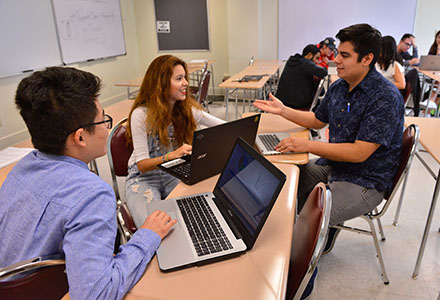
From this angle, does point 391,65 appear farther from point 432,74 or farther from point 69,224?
point 69,224

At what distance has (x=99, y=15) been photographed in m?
5.79

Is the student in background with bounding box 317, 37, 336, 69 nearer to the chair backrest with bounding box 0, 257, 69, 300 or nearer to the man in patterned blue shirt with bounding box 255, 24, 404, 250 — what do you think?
the man in patterned blue shirt with bounding box 255, 24, 404, 250

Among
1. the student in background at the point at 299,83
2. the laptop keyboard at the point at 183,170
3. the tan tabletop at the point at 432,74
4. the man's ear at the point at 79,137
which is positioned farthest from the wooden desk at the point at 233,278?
the tan tabletop at the point at 432,74

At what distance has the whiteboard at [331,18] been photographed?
20.1ft

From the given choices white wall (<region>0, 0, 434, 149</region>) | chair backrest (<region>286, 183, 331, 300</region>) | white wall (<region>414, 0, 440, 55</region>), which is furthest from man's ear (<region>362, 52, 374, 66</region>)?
white wall (<region>414, 0, 440, 55</region>)

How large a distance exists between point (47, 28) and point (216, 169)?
4.33m

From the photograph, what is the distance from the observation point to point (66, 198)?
85 centimetres

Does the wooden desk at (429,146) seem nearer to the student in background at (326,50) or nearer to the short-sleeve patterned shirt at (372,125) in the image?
the short-sleeve patterned shirt at (372,125)

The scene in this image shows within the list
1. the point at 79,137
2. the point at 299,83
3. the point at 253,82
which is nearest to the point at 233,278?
the point at 79,137

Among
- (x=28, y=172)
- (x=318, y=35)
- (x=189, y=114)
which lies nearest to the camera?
(x=28, y=172)

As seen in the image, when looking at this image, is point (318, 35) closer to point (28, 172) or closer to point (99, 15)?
point (99, 15)

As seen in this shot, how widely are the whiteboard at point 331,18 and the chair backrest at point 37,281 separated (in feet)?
21.5

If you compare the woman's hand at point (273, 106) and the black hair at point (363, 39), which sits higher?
the black hair at point (363, 39)

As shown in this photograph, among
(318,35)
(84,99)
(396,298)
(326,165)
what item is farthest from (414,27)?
(84,99)
